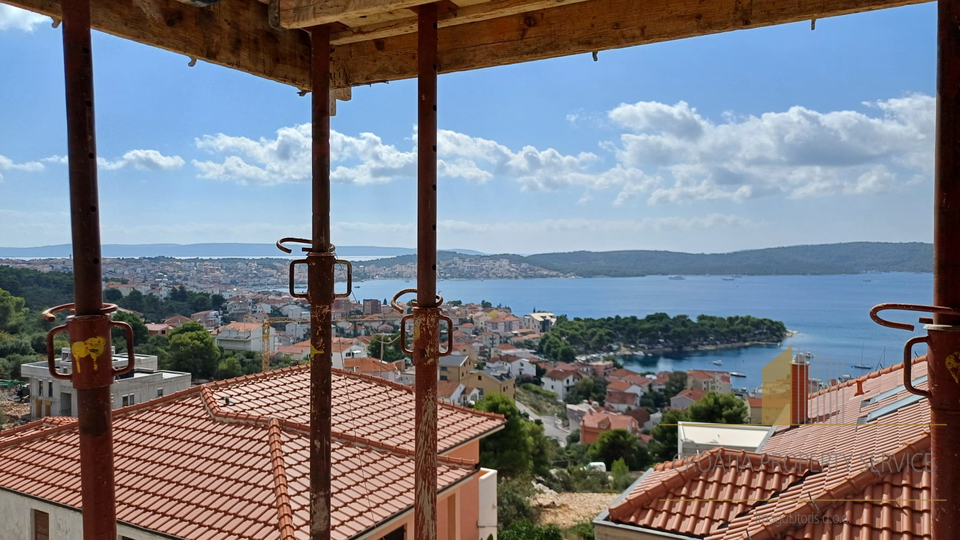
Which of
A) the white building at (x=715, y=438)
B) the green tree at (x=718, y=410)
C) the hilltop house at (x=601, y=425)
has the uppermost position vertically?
the white building at (x=715, y=438)

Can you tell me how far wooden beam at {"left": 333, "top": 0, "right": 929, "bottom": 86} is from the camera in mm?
2232

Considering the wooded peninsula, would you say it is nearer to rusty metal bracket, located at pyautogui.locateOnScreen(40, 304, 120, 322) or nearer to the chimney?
the chimney

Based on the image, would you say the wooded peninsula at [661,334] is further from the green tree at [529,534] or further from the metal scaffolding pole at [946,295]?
the metal scaffolding pole at [946,295]

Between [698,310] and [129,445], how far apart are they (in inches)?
4883

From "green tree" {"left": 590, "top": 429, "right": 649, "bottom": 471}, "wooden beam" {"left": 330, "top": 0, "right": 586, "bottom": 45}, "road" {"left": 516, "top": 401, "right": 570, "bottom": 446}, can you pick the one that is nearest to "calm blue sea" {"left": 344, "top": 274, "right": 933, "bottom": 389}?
"green tree" {"left": 590, "top": 429, "right": 649, "bottom": 471}

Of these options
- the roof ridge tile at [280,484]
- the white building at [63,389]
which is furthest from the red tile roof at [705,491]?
the white building at [63,389]

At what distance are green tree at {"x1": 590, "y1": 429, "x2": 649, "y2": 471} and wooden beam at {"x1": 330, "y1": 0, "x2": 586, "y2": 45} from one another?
112ft

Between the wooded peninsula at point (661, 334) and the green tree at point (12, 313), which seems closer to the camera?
the green tree at point (12, 313)

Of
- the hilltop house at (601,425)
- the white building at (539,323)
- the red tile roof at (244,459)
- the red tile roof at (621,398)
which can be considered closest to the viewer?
the red tile roof at (244,459)

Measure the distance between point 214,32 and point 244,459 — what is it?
5109 millimetres

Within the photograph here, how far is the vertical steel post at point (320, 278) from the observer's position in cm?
267

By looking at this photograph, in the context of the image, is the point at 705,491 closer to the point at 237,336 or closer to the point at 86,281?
the point at 86,281

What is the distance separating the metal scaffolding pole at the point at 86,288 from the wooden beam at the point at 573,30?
1.44 meters

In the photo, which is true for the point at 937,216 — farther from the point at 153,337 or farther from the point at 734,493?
the point at 153,337
